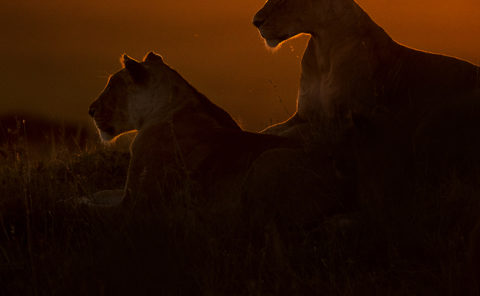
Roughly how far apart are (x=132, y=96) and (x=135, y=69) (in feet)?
0.94

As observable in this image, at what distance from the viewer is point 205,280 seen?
13.5 ft

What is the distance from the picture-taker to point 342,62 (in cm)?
791

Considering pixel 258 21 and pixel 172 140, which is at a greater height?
pixel 258 21

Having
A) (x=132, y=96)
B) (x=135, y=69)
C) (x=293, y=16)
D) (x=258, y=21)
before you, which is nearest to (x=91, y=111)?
(x=132, y=96)

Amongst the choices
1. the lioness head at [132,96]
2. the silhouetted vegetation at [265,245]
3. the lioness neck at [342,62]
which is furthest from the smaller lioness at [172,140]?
the lioness neck at [342,62]

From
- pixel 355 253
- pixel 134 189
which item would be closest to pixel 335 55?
pixel 134 189

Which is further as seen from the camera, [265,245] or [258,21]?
[258,21]

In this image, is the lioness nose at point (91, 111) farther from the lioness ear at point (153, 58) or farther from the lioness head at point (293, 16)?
the lioness head at point (293, 16)

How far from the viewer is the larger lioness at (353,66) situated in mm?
7590

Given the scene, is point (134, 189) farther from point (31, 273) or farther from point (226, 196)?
point (31, 273)

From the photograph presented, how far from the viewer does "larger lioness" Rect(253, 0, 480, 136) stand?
759 cm

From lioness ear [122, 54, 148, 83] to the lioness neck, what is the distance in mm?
1827

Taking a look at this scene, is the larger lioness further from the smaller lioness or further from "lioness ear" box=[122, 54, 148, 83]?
"lioness ear" box=[122, 54, 148, 83]

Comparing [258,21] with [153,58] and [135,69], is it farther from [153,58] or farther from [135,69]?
[135,69]
